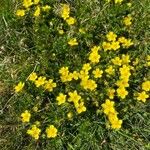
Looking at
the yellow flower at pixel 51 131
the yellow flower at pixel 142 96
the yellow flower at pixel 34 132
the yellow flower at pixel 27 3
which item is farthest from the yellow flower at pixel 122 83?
the yellow flower at pixel 27 3

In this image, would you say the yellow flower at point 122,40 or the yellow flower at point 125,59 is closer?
the yellow flower at point 125,59

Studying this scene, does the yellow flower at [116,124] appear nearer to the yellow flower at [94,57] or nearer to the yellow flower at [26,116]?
the yellow flower at [94,57]

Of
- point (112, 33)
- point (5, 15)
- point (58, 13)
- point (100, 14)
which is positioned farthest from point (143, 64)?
point (5, 15)

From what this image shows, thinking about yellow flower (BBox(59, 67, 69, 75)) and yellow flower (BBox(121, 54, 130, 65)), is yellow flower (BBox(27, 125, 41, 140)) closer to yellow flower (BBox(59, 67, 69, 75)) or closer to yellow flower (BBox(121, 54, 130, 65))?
yellow flower (BBox(59, 67, 69, 75))

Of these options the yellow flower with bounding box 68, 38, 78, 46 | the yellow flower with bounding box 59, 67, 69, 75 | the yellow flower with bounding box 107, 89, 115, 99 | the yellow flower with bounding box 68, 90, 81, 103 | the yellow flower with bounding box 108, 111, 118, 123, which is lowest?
the yellow flower with bounding box 108, 111, 118, 123

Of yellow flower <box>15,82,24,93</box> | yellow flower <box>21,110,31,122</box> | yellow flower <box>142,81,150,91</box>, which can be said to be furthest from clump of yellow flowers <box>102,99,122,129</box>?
yellow flower <box>15,82,24,93</box>
